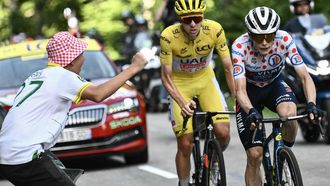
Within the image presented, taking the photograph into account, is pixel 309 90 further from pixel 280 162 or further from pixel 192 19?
pixel 192 19

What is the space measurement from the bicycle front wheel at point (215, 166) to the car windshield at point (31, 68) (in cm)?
461

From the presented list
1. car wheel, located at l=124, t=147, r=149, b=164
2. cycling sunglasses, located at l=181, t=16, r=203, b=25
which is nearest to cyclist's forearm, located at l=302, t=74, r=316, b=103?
cycling sunglasses, located at l=181, t=16, r=203, b=25

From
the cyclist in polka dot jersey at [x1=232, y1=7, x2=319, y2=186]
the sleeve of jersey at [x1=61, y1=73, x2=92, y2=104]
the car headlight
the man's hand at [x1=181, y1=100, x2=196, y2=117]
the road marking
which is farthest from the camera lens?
the car headlight

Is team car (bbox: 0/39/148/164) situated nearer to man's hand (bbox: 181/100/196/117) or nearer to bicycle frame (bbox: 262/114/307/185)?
man's hand (bbox: 181/100/196/117)

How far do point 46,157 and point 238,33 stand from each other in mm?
16056

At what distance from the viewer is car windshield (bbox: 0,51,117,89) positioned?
1330 centimetres

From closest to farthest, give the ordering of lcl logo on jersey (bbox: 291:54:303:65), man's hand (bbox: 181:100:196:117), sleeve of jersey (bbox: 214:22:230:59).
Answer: lcl logo on jersey (bbox: 291:54:303:65) → man's hand (bbox: 181:100:196:117) → sleeve of jersey (bbox: 214:22:230:59)

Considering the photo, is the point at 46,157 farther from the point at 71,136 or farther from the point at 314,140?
the point at 314,140

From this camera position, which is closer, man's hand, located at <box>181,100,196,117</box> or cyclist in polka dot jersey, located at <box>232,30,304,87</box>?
cyclist in polka dot jersey, located at <box>232,30,304,87</box>

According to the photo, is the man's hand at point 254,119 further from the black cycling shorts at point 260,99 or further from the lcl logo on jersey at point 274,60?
the lcl logo on jersey at point 274,60

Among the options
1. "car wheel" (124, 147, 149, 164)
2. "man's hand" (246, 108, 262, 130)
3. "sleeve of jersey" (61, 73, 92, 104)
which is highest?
"sleeve of jersey" (61, 73, 92, 104)

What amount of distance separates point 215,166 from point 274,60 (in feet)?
3.57

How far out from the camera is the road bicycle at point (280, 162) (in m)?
7.57

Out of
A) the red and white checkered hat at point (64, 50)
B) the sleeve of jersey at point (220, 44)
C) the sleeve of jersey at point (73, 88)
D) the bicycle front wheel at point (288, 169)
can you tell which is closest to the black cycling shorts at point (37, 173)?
the sleeve of jersey at point (73, 88)
